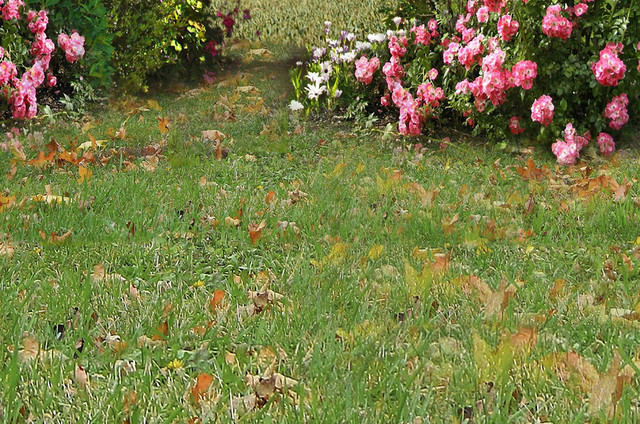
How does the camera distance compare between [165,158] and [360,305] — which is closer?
[360,305]

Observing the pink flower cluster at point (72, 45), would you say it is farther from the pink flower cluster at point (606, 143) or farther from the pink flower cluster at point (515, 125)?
the pink flower cluster at point (606, 143)

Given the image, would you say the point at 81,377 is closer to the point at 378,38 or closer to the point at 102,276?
the point at 102,276

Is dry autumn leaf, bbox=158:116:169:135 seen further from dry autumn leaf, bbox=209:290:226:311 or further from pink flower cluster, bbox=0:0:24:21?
dry autumn leaf, bbox=209:290:226:311

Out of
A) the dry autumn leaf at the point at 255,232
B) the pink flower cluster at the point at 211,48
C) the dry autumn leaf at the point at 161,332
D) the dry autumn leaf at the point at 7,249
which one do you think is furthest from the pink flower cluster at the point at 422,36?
the dry autumn leaf at the point at 161,332

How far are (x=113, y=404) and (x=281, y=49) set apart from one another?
8474 millimetres

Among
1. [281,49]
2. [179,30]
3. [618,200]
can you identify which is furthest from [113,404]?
[281,49]

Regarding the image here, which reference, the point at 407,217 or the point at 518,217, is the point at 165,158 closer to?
the point at 407,217

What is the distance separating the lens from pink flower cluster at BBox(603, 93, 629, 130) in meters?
5.28

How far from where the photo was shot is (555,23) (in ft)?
16.4

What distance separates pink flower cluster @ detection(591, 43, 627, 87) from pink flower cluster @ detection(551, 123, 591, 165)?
0.42m

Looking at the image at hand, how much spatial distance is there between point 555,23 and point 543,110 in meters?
0.63

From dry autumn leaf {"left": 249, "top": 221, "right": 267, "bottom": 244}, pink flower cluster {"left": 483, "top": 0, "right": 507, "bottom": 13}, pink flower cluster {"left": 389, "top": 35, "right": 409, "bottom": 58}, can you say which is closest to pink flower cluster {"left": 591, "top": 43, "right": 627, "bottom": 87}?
pink flower cluster {"left": 483, "top": 0, "right": 507, "bottom": 13}

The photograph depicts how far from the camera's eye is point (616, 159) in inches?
205

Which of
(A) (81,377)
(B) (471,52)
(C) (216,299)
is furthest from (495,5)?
(A) (81,377)
